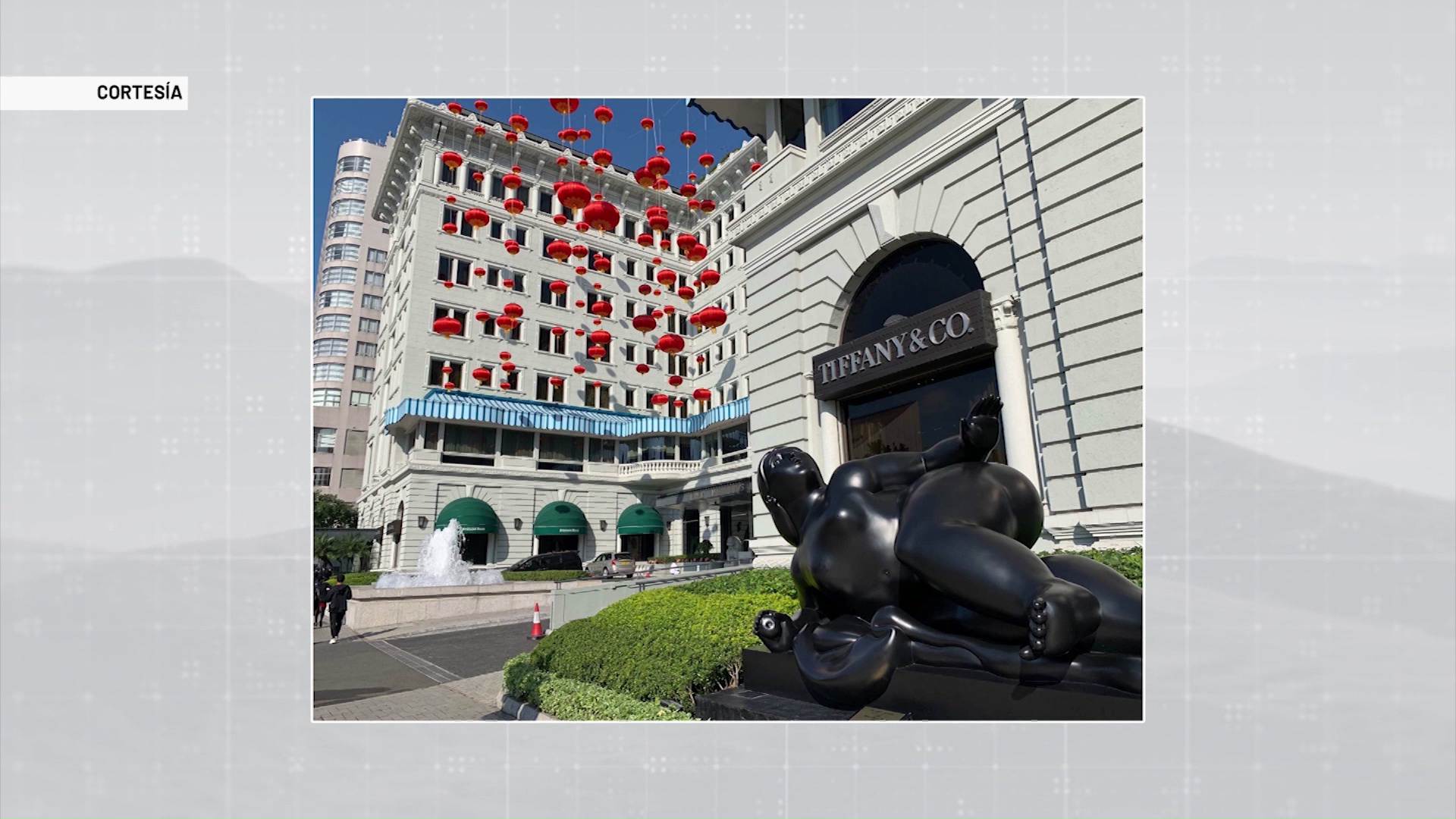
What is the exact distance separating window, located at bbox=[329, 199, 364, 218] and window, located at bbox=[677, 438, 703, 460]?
39.2 m

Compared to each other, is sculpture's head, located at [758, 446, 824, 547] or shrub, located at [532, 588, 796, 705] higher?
sculpture's head, located at [758, 446, 824, 547]

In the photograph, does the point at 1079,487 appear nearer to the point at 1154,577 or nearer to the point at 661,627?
the point at 1154,577

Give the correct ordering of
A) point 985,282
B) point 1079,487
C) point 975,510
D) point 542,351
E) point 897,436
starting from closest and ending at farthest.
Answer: point 975,510, point 1079,487, point 985,282, point 897,436, point 542,351

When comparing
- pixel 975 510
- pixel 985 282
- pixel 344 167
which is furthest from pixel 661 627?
pixel 344 167

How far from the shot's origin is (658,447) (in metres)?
37.9

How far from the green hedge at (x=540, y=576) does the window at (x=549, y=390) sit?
1258 centimetres

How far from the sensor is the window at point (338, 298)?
57.7 metres

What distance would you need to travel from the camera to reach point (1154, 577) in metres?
4.52

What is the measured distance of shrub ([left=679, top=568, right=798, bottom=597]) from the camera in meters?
8.99

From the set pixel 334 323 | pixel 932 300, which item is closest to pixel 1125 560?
pixel 932 300

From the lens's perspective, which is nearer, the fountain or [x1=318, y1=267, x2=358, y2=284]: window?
the fountain

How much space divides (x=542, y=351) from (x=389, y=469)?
30.1ft

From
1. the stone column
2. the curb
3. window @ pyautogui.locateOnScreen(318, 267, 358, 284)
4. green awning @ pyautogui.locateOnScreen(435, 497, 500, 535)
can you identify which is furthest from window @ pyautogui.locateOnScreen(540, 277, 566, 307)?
the curb

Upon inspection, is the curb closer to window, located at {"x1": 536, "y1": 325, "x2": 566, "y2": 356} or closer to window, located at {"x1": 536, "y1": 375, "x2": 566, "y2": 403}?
window, located at {"x1": 536, "y1": 375, "x2": 566, "y2": 403}
